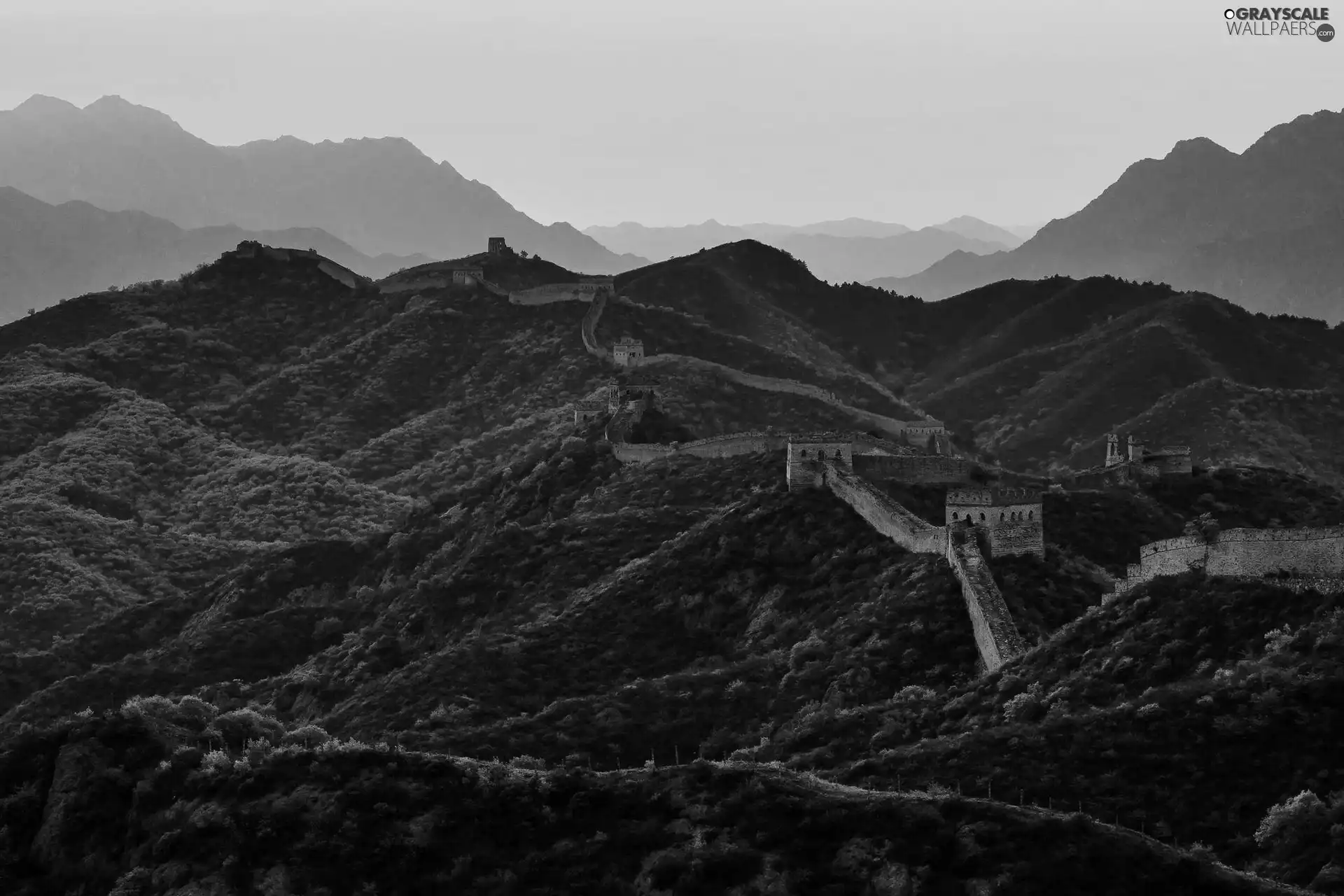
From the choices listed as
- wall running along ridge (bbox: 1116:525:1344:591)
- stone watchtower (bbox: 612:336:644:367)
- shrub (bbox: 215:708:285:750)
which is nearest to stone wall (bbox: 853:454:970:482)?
wall running along ridge (bbox: 1116:525:1344:591)

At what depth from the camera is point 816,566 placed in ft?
297

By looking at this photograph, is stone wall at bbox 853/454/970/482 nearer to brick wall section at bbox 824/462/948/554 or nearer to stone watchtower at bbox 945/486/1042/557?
brick wall section at bbox 824/462/948/554

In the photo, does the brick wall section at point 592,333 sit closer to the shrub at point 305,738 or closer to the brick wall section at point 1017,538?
the brick wall section at point 1017,538

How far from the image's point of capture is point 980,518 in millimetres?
83875

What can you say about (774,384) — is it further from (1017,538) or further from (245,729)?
(245,729)

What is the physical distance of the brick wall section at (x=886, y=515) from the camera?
277 ft

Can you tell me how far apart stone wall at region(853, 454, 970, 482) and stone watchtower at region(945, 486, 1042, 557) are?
1423 centimetres

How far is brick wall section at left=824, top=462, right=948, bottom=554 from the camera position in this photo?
8431cm

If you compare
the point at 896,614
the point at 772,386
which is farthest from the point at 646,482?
the point at 772,386

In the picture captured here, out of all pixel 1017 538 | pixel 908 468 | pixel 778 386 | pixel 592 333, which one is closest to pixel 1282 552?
pixel 1017 538

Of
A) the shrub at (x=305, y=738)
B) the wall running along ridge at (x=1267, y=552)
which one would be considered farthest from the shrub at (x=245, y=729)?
the wall running along ridge at (x=1267, y=552)

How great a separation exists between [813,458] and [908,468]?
4.51 m

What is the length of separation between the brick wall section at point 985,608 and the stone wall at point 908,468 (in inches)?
721

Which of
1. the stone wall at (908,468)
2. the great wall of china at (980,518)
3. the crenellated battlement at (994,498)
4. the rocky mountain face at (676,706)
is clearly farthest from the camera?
the stone wall at (908,468)
